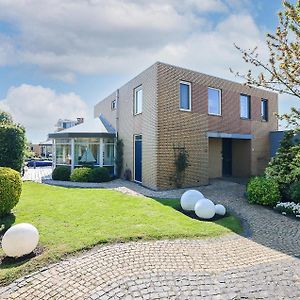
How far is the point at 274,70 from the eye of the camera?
15.6 ft

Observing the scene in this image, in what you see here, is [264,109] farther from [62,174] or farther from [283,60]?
[283,60]

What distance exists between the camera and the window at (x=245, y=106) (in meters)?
18.7

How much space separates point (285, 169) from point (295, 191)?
4.79 ft

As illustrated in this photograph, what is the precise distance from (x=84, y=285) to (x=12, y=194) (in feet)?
16.5

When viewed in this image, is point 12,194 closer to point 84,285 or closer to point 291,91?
point 84,285

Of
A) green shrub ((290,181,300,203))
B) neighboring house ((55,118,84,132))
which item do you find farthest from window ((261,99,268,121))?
neighboring house ((55,118,84,132))

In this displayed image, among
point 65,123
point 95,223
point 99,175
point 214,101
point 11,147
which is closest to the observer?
point 95,223

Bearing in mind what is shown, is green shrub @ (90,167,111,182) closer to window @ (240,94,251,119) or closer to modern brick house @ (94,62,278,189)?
modern brick house @ (94,62,278,189)

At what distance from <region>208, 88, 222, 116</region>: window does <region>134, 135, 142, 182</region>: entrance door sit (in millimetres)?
4809

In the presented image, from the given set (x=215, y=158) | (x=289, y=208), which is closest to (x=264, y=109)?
(x=215, y=158)

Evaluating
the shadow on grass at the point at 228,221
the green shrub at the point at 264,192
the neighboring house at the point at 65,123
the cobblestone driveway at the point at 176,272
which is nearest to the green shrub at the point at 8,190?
the cobblestone driveway at the point at 176,272

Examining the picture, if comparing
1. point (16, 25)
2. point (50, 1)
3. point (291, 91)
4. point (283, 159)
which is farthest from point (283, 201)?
point (16, 25)

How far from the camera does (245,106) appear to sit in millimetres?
19047

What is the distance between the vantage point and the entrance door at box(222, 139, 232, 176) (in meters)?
20.2
